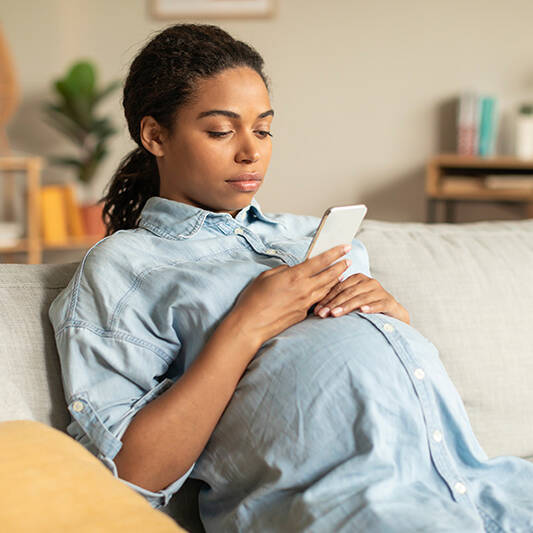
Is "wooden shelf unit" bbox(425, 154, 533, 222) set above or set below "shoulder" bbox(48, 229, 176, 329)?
below

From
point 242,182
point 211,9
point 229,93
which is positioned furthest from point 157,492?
point 211,9

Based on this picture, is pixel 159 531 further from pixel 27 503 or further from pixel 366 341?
pixel 366 341

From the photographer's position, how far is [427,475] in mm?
909

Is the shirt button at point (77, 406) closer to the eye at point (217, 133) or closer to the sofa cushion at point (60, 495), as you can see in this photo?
the sofa cushion at point (60, 495)

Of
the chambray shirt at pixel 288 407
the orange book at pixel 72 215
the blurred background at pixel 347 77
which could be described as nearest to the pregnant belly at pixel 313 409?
the chambray shirt at pixel 288 407

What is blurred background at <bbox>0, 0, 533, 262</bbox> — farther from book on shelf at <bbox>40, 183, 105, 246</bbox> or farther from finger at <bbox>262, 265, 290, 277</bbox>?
finger at <bbox>262, 265, 290, 277</bbox>

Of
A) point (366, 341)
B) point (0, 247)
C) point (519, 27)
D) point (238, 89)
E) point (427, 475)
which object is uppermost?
point (519, 27)

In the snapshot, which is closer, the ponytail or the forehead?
the forehead

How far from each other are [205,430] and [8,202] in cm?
369

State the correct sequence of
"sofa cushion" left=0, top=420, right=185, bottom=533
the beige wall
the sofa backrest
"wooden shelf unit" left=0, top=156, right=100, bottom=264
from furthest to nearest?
the beige wall → "wooden shelf unit" left=0, top=156, right=100, bottom=264 → the sofa backrest → "sofa cushion" left=0, top=420, right=185, bottom=533

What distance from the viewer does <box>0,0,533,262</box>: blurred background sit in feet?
13.7

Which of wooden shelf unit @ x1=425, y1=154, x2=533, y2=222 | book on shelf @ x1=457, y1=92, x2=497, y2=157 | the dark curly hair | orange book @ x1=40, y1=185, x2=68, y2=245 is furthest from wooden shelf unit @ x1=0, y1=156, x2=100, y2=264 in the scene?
the dark curly hair

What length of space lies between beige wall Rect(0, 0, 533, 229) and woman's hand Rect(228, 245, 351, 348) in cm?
344

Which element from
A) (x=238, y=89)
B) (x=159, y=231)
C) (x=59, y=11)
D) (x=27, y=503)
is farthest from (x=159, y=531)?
(x=59, y=11)
